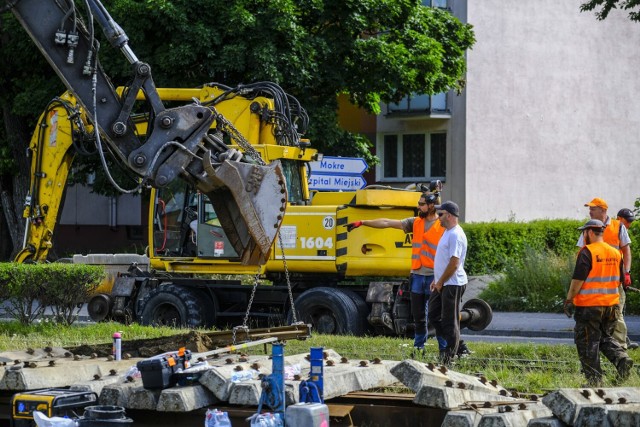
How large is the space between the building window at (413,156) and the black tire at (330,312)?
838 inches

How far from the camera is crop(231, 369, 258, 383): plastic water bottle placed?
28.4 feet

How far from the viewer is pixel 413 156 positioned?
39312 mm

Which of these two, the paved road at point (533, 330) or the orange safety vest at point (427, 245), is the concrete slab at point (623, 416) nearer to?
the orange safety vest at point (427, 245)

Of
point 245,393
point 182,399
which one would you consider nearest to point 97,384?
point 182,399

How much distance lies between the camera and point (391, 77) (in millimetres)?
30656

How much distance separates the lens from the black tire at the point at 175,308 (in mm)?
→ 18859

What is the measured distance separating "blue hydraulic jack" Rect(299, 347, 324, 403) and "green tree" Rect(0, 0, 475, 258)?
62.4 feet

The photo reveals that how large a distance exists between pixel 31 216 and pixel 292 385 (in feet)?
40.3

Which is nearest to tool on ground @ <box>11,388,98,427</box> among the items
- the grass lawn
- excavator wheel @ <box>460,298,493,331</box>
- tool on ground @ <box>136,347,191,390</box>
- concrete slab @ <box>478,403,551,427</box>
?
tool on ground @ <box>136,347,191,390</box>

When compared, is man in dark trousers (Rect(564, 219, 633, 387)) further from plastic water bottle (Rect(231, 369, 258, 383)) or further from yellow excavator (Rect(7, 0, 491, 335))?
plastic water bottle (Rect(231, 369, 258, 383))

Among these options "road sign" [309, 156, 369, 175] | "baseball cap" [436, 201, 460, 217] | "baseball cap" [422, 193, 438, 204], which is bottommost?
"baseball cap" [436, 201, 460, 217]

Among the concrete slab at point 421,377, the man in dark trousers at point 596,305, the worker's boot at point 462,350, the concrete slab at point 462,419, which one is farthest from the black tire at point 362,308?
the concrete slab at point 462,419

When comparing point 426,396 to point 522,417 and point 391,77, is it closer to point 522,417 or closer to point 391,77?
point 522,417

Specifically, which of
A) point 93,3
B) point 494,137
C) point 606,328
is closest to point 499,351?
point 606,328
